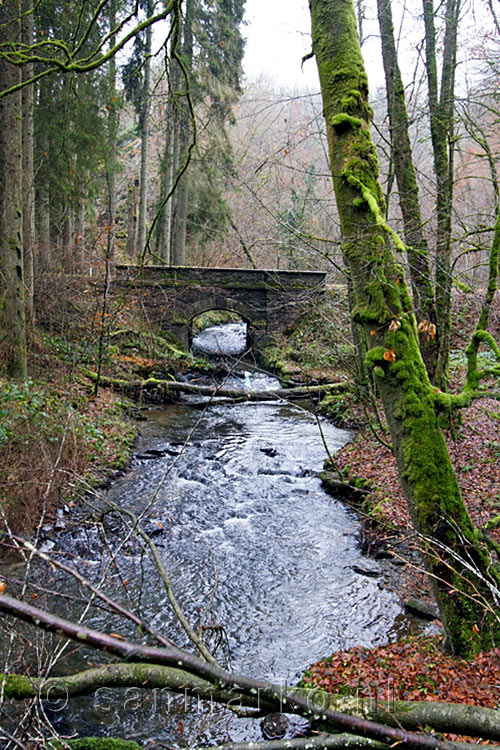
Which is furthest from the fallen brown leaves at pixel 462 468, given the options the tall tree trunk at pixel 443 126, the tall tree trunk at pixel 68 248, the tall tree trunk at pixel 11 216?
the tall tree trunk at pixel 68 248

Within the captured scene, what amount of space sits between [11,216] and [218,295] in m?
12.5

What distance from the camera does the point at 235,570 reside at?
6.78m

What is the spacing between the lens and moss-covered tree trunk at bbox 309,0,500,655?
3.88 metres

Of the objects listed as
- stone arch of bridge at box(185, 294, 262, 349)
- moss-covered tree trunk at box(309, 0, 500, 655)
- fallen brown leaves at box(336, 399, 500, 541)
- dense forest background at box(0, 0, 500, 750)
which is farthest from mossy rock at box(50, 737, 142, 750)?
stone arch of bridge at box(185, 294, 262, 349)

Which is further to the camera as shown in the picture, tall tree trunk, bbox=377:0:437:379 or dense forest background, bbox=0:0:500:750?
tall tree trunk, bbox=377:0:437:379

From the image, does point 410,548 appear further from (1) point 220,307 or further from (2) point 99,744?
(1) point 220,307

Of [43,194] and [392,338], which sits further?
[43,194]

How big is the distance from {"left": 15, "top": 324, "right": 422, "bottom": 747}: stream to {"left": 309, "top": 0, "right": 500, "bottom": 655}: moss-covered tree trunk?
5.07 ft

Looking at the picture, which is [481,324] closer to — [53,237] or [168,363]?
[168,363]

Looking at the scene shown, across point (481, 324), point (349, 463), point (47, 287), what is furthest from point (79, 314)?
point (481, 324)

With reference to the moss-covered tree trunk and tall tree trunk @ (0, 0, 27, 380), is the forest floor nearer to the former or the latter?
the moss-covered tree trunk

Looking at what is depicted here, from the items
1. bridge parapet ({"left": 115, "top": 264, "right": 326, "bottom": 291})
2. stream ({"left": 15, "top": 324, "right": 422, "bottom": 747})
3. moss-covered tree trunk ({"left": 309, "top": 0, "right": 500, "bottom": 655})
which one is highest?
bridge parapet ({"left": 115, "top": 264, "right": 326, "bottom": 291})

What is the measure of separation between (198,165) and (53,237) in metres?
7.19

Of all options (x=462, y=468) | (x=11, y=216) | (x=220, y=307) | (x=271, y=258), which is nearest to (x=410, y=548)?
(x=462, y=468)
